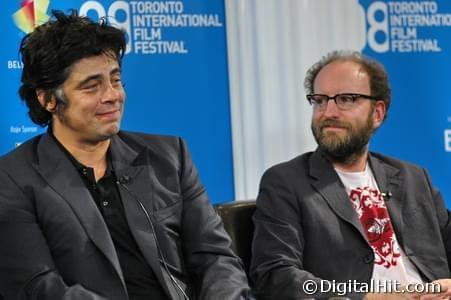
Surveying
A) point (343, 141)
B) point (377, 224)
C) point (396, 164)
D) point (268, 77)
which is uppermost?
point (268, 77)

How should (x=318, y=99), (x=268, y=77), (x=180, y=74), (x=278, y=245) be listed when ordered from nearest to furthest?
1. (x=278, y=245)
2. (x=318, y=99)
3. (x=180, y=74)
4. (x=268, y=77)

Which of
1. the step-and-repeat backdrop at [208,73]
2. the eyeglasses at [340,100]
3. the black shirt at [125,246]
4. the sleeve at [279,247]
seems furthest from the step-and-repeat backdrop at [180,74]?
the black shirt at [125,246]

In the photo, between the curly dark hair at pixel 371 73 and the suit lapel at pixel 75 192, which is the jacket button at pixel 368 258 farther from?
the suit lapel at pixel 75 192

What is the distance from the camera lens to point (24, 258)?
9.71 ft

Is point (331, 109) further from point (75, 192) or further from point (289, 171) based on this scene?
point (75, 192)

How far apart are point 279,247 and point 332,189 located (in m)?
0.38

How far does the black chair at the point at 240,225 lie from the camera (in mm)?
3660

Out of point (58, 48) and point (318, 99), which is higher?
point (58, 48)

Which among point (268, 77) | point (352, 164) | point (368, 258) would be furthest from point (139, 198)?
point (268, 77)

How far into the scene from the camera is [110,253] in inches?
120

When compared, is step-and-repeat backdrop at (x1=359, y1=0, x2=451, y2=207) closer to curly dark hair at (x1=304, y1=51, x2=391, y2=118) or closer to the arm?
curly dark hair at (x1=304, y1=51, x2=391, y2=118)

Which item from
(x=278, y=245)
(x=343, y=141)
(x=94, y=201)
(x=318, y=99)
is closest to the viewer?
(x=94, y=201)

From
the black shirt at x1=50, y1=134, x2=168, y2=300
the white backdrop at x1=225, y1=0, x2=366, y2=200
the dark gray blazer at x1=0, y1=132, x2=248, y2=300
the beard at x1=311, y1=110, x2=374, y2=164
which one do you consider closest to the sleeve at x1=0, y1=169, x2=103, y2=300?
the dark gray blazer at x1=0, y1=132, x2=248, y2=300

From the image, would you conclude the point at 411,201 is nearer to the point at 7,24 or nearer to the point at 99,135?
the point at 99,135
